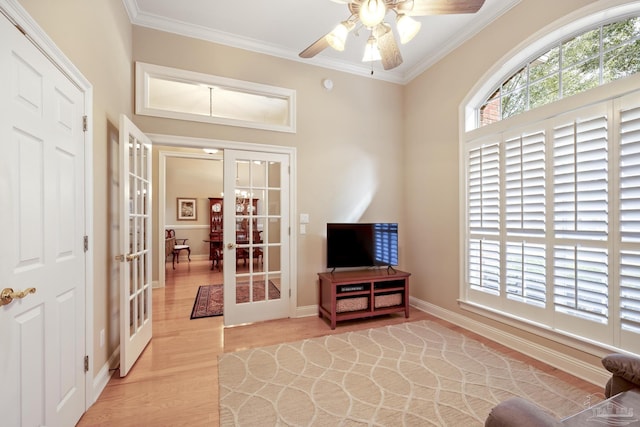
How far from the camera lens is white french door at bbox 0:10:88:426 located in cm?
119

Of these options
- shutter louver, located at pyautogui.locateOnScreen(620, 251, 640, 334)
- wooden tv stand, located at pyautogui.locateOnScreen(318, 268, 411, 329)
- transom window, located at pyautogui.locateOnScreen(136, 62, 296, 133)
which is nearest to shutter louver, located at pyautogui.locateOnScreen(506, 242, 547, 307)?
shutter louver, located at pyautogui.locateOnScreen(620, 251, 640, 334)

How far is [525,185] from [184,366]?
11.7ft

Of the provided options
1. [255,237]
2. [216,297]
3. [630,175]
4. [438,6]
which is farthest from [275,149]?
[630,175]

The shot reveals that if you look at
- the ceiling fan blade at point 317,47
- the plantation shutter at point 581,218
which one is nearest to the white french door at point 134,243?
the ceiling fan blade at point 317,47

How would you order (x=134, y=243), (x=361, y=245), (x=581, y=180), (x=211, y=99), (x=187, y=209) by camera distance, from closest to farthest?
(x=581, y=180) → (x=134, y=243) → (x=211, y=99) → (x=361, y=245) → (x=187, y=209)

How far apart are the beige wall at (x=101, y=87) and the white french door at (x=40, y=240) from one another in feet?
0.67

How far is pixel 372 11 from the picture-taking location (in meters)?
1.66

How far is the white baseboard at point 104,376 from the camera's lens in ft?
6.48

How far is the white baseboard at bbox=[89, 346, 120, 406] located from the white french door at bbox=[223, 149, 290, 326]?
1110mm

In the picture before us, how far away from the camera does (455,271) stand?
337 cm

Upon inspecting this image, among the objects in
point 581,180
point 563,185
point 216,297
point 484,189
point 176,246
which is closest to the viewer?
point 581,180

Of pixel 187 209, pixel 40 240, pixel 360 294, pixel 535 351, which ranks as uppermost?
pixel 187 209

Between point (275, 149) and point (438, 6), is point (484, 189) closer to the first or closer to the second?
point (438, 6)

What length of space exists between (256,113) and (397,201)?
239 cm
